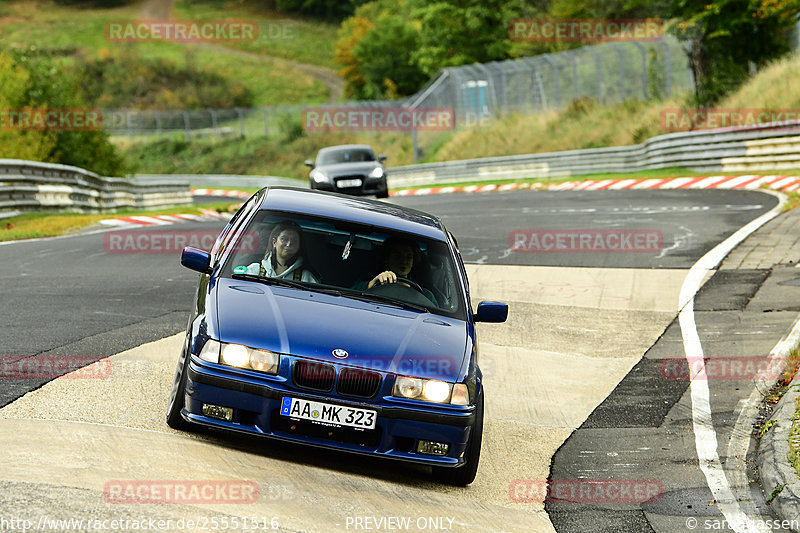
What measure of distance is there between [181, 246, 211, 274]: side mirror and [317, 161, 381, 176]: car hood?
18.5 metres

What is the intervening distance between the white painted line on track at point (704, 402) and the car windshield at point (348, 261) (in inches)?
72.7

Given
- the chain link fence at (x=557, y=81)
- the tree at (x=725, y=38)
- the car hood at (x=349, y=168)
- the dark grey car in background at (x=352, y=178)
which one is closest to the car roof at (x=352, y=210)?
the dark grey car in background at (x=352, y=178)

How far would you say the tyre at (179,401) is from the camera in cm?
603

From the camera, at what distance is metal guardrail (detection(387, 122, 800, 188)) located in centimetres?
2733

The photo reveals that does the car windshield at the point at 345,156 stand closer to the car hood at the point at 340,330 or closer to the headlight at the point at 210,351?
the car hood at the point at 340,330

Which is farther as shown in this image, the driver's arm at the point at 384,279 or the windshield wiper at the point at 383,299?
the driver's arm at the point at 384,279

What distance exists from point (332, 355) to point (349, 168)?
20.0 metres

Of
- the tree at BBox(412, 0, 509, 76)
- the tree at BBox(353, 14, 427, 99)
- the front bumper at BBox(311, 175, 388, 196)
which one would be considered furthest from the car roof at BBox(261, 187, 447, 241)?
the tree at BBox(353, 14, 427, 99)

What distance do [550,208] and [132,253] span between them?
399 inches

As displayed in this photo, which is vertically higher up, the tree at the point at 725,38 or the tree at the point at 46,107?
the tree at the point at 725,38

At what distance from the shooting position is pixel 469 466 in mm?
6070

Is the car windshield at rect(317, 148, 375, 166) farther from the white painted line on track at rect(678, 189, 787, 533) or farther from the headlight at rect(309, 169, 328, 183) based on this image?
the white painted line on track at rect(678, 189, 787, 533)

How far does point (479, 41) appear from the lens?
230 ft

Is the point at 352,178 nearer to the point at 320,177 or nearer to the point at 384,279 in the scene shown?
the point at 320,177
